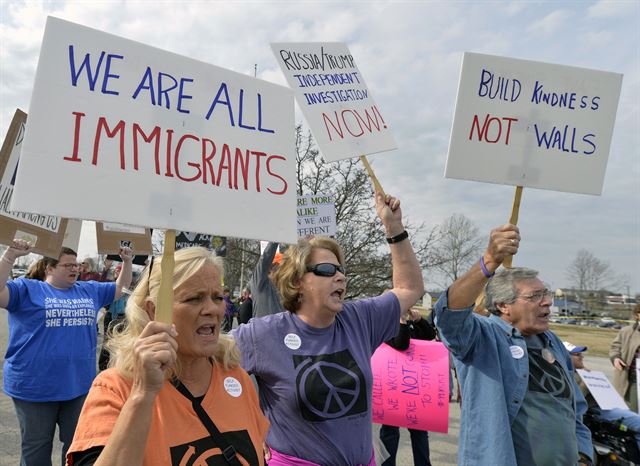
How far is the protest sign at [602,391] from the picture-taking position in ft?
13.7

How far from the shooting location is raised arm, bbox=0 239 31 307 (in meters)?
3.44

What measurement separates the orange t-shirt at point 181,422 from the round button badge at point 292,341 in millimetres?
552

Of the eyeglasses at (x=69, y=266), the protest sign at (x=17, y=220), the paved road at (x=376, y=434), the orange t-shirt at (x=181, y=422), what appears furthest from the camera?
the paved road at (x=376, y=434)

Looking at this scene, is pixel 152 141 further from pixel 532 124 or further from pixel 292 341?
pixel 532 124

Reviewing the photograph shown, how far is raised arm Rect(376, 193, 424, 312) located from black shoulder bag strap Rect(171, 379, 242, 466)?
1367 millimetres

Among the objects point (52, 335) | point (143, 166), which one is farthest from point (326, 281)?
point (52, 335)

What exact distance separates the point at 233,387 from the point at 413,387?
3.30m

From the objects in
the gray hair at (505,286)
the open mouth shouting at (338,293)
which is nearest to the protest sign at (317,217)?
the gray hair at (505,286)

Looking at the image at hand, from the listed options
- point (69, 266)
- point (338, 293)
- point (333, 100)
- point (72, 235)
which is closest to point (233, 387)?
point (338, 293)

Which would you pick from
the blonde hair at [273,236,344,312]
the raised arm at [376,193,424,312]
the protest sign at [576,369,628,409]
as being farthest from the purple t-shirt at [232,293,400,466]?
the protest sign at [576,369,628,409]

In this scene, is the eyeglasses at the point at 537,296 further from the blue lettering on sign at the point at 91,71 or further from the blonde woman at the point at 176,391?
the blue lettering on sign at the point at 91,71

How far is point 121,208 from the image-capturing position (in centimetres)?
151

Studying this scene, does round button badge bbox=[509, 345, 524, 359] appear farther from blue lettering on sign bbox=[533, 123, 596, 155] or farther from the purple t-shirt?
blue lettering on sign bbox=[533, 123, 596, 155]

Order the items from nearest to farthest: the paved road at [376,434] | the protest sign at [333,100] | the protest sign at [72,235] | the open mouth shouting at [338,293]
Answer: the open mouth shouting at [338,293] < the protest sign at [333,100] < the protest sign at [72,235] < the paved road at [376,434]
